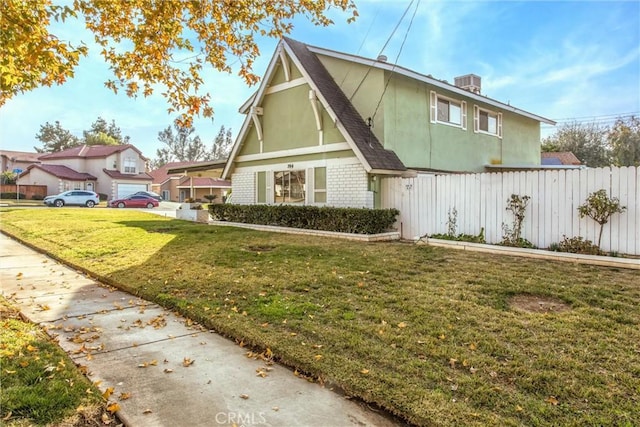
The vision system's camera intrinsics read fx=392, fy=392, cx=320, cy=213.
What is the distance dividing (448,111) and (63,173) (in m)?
43.6

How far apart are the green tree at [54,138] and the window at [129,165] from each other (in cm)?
3665

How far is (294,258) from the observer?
8.70m

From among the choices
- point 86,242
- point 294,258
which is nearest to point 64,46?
point 294,258

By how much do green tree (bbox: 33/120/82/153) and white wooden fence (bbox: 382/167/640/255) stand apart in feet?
264

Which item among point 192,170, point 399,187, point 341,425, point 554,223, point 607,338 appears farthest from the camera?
point 192,170

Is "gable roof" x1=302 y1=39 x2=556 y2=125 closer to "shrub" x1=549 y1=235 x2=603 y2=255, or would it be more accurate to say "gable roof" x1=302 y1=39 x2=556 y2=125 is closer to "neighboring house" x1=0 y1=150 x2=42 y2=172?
"shrub" x1=549 y1=235 x2=603 y2=255

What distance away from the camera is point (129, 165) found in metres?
47.2

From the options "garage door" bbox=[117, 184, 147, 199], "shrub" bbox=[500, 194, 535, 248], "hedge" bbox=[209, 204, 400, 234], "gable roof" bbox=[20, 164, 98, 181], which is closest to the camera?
"shrub" bbox=[500, 194, 535, 248]

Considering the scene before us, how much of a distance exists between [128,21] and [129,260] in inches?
192

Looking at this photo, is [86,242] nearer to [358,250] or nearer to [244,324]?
[358,250]

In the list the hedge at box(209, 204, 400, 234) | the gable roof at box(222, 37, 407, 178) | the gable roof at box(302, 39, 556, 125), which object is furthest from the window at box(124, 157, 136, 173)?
the gable roof at box(302, 39, 556, 125)

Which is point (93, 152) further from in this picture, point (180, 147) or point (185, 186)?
point (180, 147)

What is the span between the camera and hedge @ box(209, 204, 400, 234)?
476 inches

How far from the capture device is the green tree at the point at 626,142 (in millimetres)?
37219
